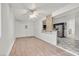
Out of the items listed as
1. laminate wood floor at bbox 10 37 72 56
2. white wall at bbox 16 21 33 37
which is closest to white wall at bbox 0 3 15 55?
laminate wood floor at bbox 10 37 72 56

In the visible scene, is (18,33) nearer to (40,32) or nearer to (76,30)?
(40,32)

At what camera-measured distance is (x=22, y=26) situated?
8242 millimetres

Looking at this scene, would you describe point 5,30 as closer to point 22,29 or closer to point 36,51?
point 36,51

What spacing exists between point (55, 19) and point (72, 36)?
8.89 ft

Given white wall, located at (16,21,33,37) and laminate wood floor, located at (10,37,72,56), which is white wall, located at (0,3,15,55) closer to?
laminate wood floor, located at (10,37,72,56)

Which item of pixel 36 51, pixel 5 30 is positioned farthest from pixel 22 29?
pixel 5 30

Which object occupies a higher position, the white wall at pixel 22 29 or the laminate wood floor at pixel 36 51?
the white wall at pixel 22 29

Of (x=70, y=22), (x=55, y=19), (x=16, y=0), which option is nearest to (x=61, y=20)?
(x=55, y=19)

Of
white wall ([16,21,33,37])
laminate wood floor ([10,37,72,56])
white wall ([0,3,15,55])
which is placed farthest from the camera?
white wall ([16,21,33,37])

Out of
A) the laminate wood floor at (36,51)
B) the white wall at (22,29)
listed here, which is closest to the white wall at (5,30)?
the laminate wood floor at (36,51)

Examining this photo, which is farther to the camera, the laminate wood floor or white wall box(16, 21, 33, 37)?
white wall box(16, 21, 33, 37)

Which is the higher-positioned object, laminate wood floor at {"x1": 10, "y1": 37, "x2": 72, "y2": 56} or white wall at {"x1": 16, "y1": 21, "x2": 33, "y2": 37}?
white wall at {"x1": 16, "y1": 21, "x2": 33, "y2": 37}

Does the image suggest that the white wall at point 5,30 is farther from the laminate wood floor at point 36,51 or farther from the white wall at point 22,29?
the white wall at point 22,29

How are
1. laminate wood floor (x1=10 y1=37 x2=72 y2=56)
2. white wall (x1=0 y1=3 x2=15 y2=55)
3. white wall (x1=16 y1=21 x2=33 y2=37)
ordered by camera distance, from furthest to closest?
white wall (x1=16 y1=21 x2=33 y2=37)
laminate wood floor (x1=10 y1=37 x2=72 y2=56)
white wall (x1=0 y1=3 x2=15 y2=55)
